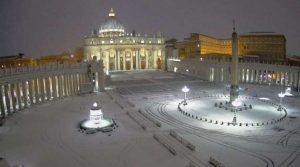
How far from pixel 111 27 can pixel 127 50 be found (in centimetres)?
2064

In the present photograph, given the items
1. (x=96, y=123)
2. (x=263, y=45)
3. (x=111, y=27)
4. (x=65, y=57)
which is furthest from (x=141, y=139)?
(x=65, y=57)

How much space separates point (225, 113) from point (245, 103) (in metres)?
9.28

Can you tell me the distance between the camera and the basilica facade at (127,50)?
12669 cm

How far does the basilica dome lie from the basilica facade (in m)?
9.15

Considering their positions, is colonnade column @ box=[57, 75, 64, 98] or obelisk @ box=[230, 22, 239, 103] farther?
colonnade column @ box=[57, 75, 64, 98]

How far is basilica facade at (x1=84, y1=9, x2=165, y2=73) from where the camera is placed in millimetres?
126688

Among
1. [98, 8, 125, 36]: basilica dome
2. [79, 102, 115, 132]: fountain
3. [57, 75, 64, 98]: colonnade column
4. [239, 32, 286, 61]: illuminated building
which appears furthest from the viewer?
[98, 8, 125, 36]: basilica dome

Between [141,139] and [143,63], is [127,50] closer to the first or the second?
[143,63]

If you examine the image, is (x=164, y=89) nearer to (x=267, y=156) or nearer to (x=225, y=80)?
(x=225, y=80)

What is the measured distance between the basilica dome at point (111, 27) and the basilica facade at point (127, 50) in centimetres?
915

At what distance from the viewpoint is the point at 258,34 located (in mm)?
132375

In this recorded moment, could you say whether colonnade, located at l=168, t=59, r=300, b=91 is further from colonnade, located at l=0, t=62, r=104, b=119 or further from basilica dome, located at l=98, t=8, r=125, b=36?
basilica dome, located at l=98, t=8, r=125, b=36

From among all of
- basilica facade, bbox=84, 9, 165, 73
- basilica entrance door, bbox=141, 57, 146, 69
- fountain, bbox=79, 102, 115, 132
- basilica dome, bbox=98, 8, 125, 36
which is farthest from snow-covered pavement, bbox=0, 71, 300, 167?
basilica dome, bbox=98, 8, 125, 36

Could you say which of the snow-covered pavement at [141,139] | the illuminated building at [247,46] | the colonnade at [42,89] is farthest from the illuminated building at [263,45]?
the colonnade at [42,89]
